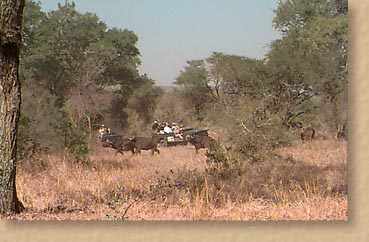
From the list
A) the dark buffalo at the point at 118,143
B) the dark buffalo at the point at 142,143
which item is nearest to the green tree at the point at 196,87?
the dark buffalo at the point at 142,143

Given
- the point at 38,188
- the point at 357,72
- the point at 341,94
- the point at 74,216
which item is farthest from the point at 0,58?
the point at 341,94

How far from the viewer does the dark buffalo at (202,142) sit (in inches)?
143

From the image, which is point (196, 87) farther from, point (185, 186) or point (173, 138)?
point (185, 186)

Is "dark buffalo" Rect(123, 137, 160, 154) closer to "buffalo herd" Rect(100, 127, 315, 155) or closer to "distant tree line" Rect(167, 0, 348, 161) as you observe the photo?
"buffalo herd" Rect(100, 127, 315, 155)

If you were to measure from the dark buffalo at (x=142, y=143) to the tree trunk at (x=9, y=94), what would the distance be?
1.16 meters

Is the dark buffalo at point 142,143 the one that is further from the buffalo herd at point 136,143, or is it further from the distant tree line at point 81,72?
the distant tree line at point 81,72

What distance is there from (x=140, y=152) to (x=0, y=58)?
139cm

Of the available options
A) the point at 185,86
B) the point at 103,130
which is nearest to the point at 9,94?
the point at 103,130

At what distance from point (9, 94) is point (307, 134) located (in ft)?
8.22

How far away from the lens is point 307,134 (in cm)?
411

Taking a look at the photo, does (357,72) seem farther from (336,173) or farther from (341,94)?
(341,94)

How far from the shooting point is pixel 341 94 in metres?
3.95

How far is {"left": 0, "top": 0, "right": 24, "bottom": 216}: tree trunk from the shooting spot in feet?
7.80

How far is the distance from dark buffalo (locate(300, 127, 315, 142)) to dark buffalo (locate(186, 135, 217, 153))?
0.81 metres
